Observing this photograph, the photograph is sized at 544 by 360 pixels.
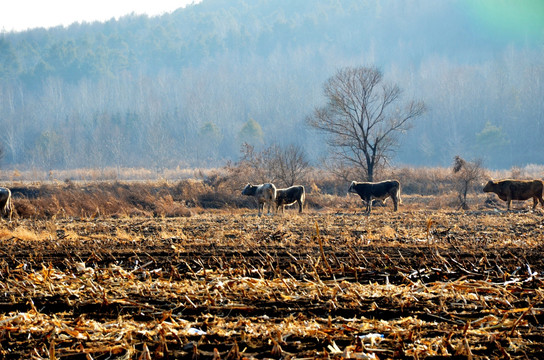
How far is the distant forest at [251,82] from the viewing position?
10106 centimetres

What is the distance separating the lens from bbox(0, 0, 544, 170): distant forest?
332 ft

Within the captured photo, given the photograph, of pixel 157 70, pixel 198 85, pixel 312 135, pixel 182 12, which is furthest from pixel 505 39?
pixel 182 12

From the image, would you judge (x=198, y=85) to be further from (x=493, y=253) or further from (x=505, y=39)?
(x=493, y=253)

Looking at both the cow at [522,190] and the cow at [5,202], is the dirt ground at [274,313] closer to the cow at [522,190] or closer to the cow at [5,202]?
the cow at [5,202]

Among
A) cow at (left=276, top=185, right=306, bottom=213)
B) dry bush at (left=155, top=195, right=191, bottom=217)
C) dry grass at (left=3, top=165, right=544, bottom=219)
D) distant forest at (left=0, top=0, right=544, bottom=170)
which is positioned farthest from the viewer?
distant forest at (left=0, top=0, right=544, bottom=170)

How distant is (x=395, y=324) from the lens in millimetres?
5004

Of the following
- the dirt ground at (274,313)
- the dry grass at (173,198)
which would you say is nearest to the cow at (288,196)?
the dry grass at (173,198)

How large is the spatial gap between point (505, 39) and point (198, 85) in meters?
A: 86.2

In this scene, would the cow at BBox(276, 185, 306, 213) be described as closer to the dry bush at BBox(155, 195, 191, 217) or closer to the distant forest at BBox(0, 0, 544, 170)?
the dry bush at BBox(155, 195, 191, 217)

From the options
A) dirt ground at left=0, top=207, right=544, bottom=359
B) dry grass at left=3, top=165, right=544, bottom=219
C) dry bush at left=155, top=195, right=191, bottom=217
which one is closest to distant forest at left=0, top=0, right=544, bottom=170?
dry grass at left=3, top=165, right=544, bottom=219

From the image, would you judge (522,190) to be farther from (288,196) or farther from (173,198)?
(173,198)

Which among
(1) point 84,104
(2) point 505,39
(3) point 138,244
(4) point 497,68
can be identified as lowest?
(3) point 138,244

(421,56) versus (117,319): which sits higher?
(421,56)

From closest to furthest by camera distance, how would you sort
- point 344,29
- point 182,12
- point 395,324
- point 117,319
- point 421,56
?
point 395,324 → point 117,319 → point 421,56 → point 344,29 → point 182,12
